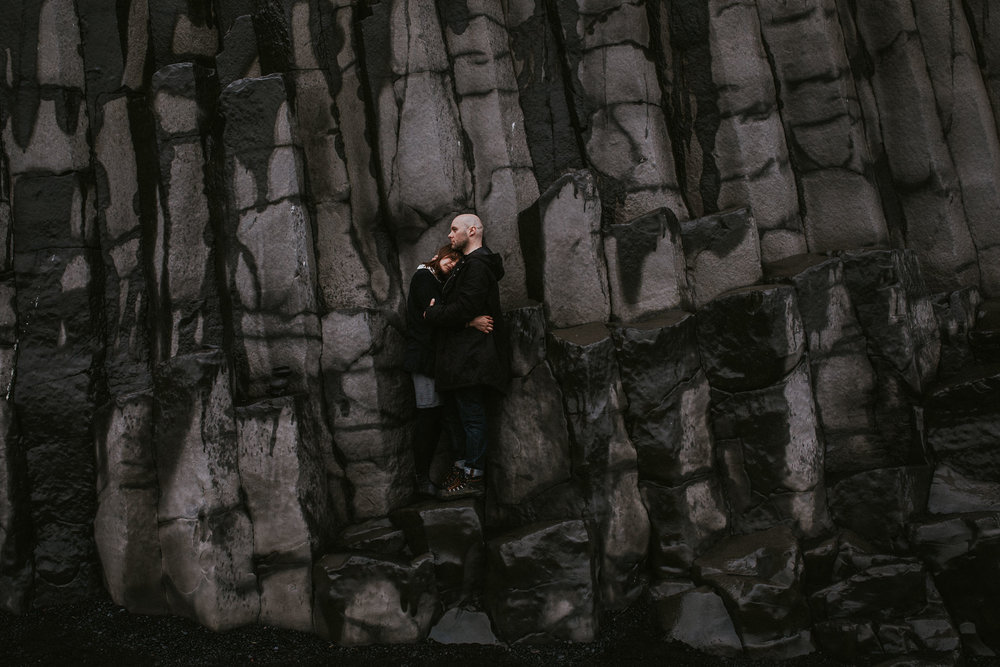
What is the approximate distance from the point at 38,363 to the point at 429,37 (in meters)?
3.57

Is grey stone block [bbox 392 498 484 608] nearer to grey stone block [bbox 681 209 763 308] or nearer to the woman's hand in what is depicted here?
the woman's hand

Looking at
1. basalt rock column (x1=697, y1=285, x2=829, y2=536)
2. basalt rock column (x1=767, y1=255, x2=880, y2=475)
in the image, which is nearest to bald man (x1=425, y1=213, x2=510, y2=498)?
basalt rock column (x1=697, y1=285, x2=829, y2=536)

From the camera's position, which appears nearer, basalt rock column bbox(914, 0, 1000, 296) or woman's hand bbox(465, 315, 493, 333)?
woman's hand bbox(465, 315, 493, 333)

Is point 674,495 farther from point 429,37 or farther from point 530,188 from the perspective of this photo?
A: point 429,37

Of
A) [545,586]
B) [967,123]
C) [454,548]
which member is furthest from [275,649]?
[967,123]

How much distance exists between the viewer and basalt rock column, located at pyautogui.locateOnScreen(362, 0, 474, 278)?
486 cm

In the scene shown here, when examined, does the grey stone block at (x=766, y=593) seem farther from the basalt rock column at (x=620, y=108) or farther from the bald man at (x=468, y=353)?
the basalt rock column at (x=620, y=108)

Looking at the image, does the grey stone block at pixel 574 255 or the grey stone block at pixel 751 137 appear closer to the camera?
the grey stone block at pixel 574 255

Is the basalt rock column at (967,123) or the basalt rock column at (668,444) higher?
the basalt rock column at (967,123)

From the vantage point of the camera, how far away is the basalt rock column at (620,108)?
489cm

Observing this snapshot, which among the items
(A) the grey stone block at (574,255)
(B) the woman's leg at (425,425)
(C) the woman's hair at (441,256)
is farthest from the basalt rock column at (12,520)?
(A) the grey stone block at (574,255)

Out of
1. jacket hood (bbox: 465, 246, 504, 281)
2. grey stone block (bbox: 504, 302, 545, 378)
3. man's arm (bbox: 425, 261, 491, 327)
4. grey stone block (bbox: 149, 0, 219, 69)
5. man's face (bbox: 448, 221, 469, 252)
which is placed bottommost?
grey stone block (bbox: 504, 302, 545, 378)

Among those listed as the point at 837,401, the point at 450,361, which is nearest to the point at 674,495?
the point at 837,401

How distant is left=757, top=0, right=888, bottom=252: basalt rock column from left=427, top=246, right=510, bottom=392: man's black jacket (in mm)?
2402
